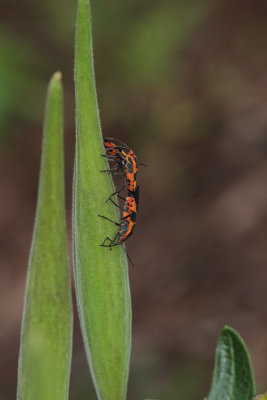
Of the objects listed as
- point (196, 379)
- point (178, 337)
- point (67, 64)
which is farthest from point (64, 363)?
point (67, 64)

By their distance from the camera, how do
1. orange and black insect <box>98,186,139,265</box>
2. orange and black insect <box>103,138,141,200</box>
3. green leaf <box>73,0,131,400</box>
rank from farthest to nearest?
1. orange and black insect <box>103,138,141,200</box>
2. orange and black insect <box>98,186,139,265</box>
3. green leaf <box>73,0,131,400</box>

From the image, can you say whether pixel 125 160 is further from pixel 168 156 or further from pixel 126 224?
pixel 168 156

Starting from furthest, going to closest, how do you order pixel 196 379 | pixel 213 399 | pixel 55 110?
pixel 196 379, pixel 213 399, pixel 55 110

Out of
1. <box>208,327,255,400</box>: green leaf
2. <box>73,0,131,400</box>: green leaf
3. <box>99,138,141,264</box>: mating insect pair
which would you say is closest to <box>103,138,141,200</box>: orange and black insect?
<box>99,138,141,264</box>: mating insect pair

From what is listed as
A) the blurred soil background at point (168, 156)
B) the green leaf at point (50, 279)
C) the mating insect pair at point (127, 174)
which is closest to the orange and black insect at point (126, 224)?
the mating insect pair at point (127, 174)

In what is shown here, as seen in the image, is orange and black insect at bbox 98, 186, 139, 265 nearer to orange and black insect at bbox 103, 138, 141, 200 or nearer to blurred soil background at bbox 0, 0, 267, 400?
orange and black insect at bbox 103, 138, 141, 200

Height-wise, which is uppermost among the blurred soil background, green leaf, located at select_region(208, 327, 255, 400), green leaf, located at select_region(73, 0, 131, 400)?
the blurred soil background

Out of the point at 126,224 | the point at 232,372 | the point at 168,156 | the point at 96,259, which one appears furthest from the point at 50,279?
the point at 168,156

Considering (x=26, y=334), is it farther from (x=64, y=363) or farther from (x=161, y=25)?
(x=161, y=25)
